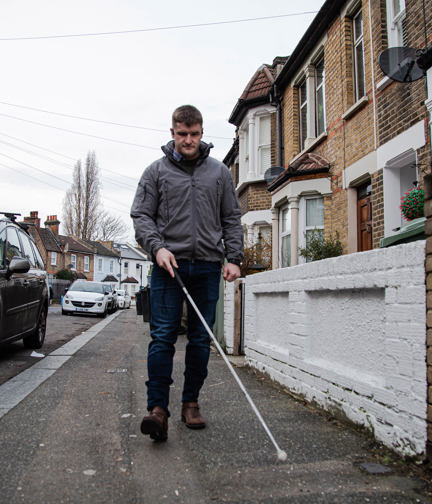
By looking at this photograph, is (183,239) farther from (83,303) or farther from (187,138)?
(83,303)

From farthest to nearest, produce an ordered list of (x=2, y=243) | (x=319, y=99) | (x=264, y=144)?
1. (x=264, y=144)
2. (x=319, y=99)
3. (x=2, y=243)

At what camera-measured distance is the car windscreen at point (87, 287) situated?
71.2 feet

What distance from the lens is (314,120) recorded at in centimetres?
1260

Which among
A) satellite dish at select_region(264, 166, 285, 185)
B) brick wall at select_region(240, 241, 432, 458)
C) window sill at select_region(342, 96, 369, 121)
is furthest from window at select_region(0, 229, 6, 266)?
satellite dish at select_region(264, 166, 285, 185)

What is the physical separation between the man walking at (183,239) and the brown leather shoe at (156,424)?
0.13 m

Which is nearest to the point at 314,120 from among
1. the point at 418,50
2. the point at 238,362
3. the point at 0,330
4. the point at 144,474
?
the point at 418,50

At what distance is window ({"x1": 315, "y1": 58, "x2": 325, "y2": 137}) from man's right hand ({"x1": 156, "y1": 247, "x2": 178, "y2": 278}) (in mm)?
9914

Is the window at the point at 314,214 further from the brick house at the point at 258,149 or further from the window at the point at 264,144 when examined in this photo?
the window at the point at 264,144

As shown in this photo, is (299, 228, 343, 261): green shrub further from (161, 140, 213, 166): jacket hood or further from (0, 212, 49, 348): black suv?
(161, 140, 213, 166): jacket hood

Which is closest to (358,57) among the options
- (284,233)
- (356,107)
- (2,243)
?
(356,107)

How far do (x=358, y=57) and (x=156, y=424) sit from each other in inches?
365

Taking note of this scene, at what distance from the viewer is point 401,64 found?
23.4 ft

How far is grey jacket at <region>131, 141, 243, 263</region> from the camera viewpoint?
325cm

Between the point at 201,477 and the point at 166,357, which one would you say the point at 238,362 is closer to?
the point at 166,357
